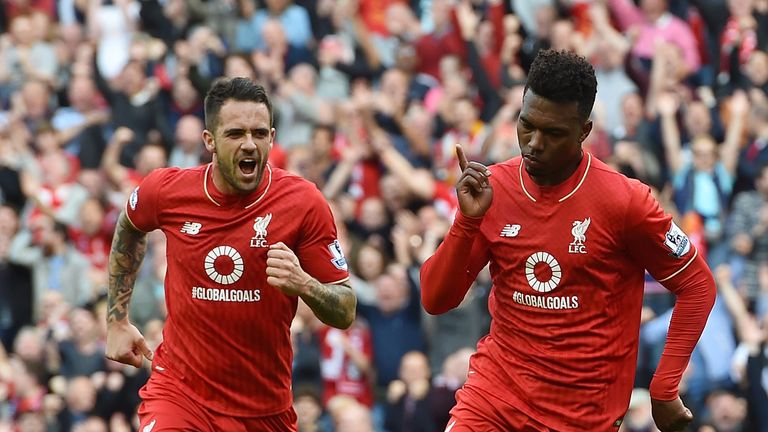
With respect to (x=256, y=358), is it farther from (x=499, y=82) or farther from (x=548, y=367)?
(x=499, y=82)

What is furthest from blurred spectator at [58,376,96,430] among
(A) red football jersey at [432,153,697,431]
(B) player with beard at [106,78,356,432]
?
(A) red football jersey at [432,153,697,431]

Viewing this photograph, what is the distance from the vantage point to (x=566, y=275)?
25.9 ft

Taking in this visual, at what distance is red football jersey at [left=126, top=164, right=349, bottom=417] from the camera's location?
327 inches

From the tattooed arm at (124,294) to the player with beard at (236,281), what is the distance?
316 millimetres

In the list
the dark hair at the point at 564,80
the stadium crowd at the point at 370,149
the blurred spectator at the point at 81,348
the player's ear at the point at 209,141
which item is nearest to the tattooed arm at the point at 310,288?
the player's ear at the point at 209,141

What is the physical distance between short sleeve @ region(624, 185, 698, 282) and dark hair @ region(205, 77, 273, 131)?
1.87 metres

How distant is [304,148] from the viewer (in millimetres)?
15633

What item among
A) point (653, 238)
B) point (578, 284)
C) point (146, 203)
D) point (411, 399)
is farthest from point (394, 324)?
point (653, 238)

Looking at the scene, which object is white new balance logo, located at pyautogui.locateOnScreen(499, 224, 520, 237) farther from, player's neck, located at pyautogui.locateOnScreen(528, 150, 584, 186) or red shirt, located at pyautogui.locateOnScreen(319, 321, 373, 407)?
red shirt, located at pyautogui.locateOnScreen(319, 321, 373, 407)

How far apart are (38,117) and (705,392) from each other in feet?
26.5

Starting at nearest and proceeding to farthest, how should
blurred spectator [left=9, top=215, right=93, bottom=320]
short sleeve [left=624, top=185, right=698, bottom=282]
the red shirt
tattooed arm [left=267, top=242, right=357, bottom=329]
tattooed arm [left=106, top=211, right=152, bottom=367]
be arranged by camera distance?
tattooed arm [left=267, top=242, right=357, bottom=329]
short sleeve [left=624, top=185, right=698, bottom=282]
tattooed arm [left=106, top=211, right=152, bottom=367]
the red shirt
blurred spectator [left=9, top=215, right=93, bottom=320]

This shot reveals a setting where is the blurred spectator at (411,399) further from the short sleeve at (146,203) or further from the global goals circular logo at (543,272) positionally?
the global goals circular logo at (543,272)

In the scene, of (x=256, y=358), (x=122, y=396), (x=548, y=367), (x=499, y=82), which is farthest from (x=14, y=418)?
(x=548, y=367)

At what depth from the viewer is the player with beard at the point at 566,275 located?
25.6 feet
